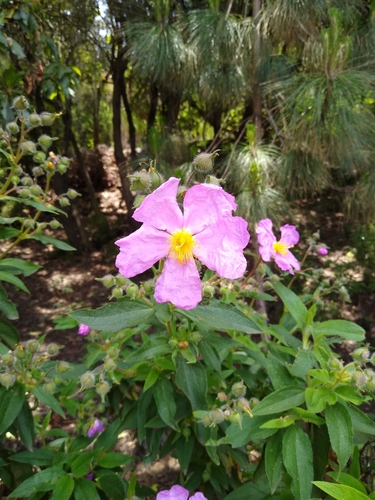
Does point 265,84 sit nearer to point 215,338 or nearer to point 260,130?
point 260,130

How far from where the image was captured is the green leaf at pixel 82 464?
3.38 ft

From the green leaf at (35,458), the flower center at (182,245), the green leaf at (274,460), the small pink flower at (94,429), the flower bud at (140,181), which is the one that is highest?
the flower bud at (140,181)

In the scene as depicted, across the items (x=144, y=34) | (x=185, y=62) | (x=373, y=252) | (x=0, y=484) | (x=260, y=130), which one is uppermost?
(x=144, y=34)

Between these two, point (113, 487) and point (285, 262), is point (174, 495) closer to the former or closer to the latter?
point (113, 487)

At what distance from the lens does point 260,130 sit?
8.82 feet

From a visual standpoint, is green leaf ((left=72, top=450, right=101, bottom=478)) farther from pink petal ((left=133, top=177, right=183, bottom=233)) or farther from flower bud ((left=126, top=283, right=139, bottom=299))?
pink petal ((left=133, top=177, right=183, bottom=233))

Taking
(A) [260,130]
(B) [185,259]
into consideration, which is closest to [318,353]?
(B) [185,259]

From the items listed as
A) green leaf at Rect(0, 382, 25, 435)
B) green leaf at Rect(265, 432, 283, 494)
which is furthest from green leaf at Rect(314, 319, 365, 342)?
green leaf at Rect(0, 382, 25, 435)

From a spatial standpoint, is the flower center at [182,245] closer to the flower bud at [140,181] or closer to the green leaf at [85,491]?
the flower bud at [140,181]

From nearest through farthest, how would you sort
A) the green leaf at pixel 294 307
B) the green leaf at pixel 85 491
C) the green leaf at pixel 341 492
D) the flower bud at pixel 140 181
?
the green leaf at pixel 341 492
the flower bud at pixel 140 181
the green leaf at pixel 85 491
the green leaf at pixel 294 307

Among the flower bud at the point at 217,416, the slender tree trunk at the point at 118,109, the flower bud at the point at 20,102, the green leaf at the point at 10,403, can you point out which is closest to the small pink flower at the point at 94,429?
the green leaf at the point at 10,403

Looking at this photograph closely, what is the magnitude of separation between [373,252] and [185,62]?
7.66ft

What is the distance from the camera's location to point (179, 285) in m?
0.72

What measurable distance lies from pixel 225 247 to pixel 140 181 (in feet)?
0.69
